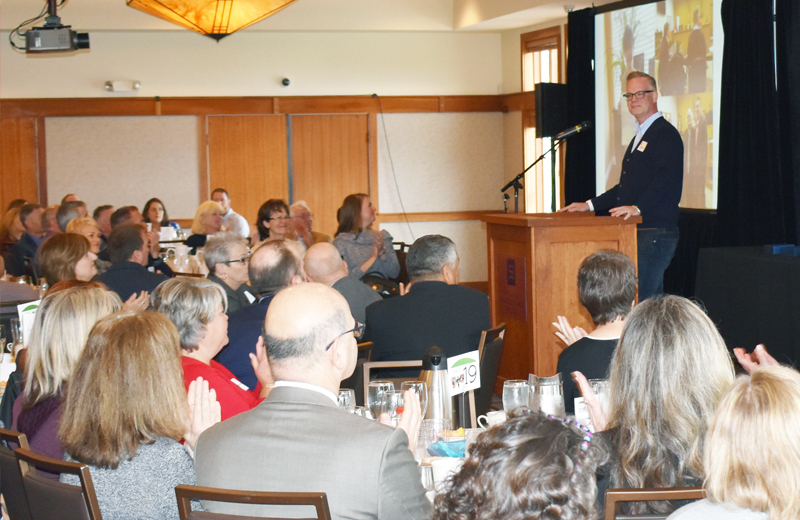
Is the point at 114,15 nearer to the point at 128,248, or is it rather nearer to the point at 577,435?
the point at 128,248

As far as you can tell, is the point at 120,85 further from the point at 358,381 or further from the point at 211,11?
the point at 358,381

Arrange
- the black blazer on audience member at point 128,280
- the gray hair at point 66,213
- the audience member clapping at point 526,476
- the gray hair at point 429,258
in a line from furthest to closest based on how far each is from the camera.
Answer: the gray hair at point 66,213, the black blazer on audience member at point 128,280, the gray hair at point 429,258, the audience member clapping at point 526,476

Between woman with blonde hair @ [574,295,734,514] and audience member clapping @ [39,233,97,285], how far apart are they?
13.5 feet

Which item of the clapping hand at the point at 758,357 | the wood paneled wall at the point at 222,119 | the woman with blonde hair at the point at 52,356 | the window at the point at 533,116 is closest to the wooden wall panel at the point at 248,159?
the wood paneled wall at the point at 222,119

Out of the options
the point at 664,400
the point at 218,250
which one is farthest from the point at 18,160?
A: the point at 664,400

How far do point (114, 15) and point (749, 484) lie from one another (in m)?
10.6

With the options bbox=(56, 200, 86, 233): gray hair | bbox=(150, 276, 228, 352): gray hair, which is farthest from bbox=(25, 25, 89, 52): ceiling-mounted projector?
bbox=(150, 276, 228, 352): gray hair

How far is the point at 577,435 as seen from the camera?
4.35 ft

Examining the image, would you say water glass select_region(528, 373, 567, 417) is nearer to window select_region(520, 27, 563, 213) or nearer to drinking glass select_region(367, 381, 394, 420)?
drinking glass select_region(367, 381, 394, 420)

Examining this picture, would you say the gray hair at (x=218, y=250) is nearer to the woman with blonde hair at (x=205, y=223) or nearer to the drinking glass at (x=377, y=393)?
the drinking glass at (x=377, y=393)

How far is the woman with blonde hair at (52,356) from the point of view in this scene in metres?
2.67

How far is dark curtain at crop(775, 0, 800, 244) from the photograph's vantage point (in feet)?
20.4

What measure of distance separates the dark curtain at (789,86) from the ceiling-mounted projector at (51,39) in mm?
6165

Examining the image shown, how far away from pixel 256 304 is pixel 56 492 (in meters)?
2.04
